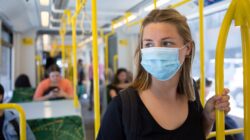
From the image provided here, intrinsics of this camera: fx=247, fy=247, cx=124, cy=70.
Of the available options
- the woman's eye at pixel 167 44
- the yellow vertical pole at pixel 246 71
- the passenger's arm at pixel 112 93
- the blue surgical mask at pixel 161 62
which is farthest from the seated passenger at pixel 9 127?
the passenger's arm at pixel 112 93

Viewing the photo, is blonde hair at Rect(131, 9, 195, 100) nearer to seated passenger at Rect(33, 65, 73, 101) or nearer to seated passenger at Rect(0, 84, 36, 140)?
seated passenger at Rect(0, 84, 36, 140)

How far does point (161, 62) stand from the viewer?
3.43 feet

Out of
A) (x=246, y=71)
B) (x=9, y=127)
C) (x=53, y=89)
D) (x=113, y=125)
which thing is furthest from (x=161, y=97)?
(x=53, y=89)

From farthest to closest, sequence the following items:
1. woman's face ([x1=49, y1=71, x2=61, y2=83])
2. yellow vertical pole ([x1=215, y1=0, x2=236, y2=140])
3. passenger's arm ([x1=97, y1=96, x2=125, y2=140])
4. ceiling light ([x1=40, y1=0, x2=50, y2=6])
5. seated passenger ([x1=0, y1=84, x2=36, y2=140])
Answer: woman's face ([x1=49, y1=71, x2=61, y2=83])
ceiling light ([x1=40, y1=0, x2=50, y2=6])
seated passenger ([x1=0, y1=84, x2=36, y2=140])
yellow vertical pole ([x1=215, y1=0, x2=236, y2=140])
passenger's arm ([x1=97, y1=96, x2=125, y2=140])

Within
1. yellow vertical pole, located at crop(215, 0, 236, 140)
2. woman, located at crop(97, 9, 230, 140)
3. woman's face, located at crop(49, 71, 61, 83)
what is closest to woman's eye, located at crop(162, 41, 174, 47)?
woman, located at crop(97, 9, 230, 140)

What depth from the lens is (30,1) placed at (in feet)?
10.9

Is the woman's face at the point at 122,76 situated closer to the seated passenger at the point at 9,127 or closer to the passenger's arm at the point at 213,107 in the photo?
the seated passenger at the point at 9,127

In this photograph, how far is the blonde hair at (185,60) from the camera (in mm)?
1022

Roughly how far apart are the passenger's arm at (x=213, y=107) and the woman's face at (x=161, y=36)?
284mm

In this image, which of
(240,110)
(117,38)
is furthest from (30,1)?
(117,38)

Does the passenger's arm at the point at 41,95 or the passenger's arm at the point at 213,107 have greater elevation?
the passenger's arm at the point at 213,107

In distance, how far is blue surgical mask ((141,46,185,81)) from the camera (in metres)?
1.01

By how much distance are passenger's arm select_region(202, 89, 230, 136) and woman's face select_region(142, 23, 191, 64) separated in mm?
284

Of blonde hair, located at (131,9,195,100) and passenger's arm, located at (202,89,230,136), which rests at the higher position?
blonde hair, located at (131,9,195,100)
